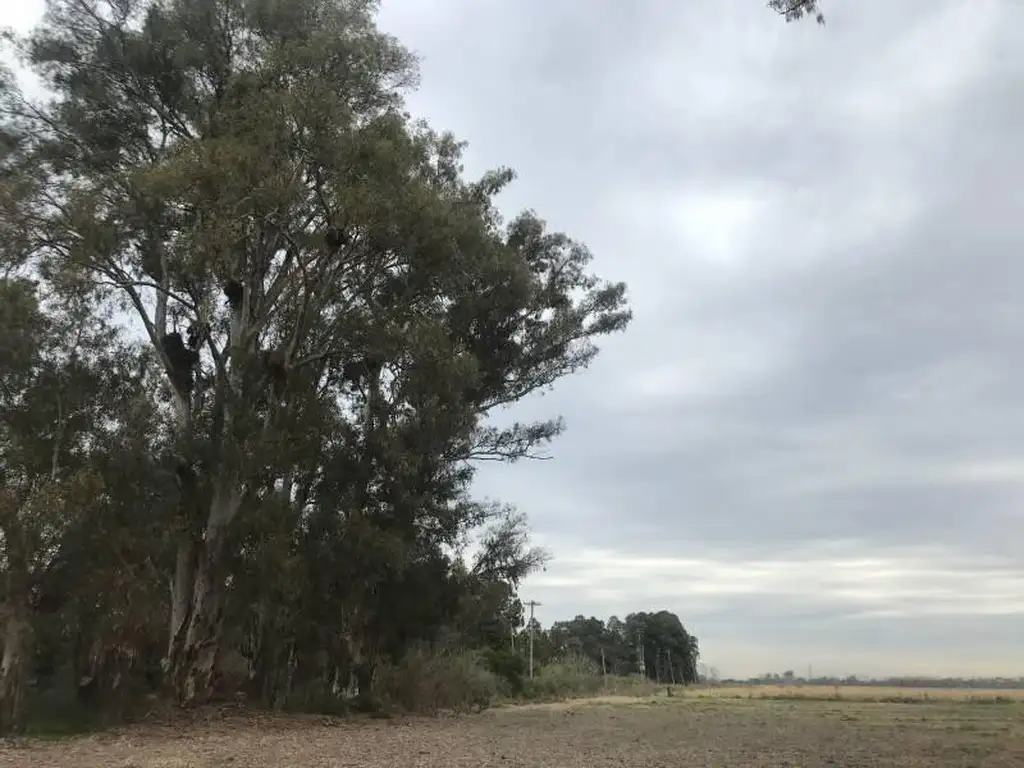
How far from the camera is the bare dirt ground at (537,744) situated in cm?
1209

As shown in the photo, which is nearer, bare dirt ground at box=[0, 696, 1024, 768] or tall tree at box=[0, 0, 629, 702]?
bare dirt ground at box=[0, 696, 1024, 768]

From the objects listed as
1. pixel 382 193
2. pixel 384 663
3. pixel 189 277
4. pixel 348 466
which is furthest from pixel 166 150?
pixel 384 663

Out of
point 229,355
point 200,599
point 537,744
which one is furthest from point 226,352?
point 537,744

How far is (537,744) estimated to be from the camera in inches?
598

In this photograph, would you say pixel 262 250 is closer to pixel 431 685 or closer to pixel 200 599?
pixel 200 599

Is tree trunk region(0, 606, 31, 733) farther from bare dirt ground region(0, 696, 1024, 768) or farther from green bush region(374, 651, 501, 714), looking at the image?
green bush region(374, 651, 501, 714)

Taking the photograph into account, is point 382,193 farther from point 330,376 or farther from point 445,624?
point 445,624

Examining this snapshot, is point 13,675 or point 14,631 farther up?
point 14,631

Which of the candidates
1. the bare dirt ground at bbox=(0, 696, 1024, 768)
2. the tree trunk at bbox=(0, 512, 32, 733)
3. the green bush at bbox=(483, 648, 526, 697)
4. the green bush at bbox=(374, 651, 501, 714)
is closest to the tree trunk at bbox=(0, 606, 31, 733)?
the tree trunk at bbox=(0, 512, 32, 733)

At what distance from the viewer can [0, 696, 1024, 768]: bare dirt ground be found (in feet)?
39.7

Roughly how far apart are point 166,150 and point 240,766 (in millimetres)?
14232

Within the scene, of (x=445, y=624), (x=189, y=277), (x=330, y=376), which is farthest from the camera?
(x=445, y=624)

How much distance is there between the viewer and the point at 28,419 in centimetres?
1666

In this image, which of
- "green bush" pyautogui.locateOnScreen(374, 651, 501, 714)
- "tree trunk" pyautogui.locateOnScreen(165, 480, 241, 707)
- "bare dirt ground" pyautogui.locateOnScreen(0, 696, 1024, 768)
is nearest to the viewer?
"bare dirt ground" pyautogui.locateOnScreen(0, 696, 1024, 768)
